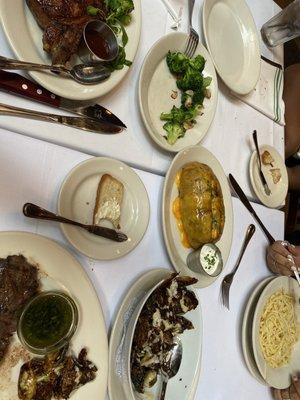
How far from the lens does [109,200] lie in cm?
147

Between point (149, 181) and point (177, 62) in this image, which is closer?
point (149, 181)

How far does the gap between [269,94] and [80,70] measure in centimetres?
154

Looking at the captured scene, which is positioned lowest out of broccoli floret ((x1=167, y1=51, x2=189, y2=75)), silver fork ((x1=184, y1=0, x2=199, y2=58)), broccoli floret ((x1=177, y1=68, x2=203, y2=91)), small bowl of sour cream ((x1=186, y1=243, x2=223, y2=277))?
small bowl of sour cream ((x1=186, y1=243, x2=223, y2=277))

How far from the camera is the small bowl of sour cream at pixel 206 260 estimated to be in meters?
1.67

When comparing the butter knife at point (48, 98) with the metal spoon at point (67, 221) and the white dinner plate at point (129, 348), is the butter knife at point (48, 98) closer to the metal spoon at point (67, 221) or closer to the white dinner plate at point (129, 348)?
the metal spoon at point (67, 221)

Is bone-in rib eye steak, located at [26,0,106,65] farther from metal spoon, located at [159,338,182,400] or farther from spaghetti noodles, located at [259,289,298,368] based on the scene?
spaghetti noodles, located at [259,289,298,368]

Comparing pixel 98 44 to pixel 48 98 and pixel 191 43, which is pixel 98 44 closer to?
pixel 48 98

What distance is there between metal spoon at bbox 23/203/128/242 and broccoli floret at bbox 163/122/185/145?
56 centimetres

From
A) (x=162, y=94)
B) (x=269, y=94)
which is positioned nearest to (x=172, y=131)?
(x=162, y=94)

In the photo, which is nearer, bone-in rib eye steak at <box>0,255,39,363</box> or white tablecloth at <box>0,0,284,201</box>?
bone-in rib eye steak at <box>0,255,39,363</box>

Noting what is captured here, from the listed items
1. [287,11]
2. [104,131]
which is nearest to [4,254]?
[104,131]

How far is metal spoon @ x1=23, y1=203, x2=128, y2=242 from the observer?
1.23 metres

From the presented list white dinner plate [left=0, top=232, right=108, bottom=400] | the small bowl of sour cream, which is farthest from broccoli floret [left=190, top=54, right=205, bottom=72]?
white dinner plate [left=0, top=232, right=108, bottom=400]

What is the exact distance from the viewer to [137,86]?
5.50ft
